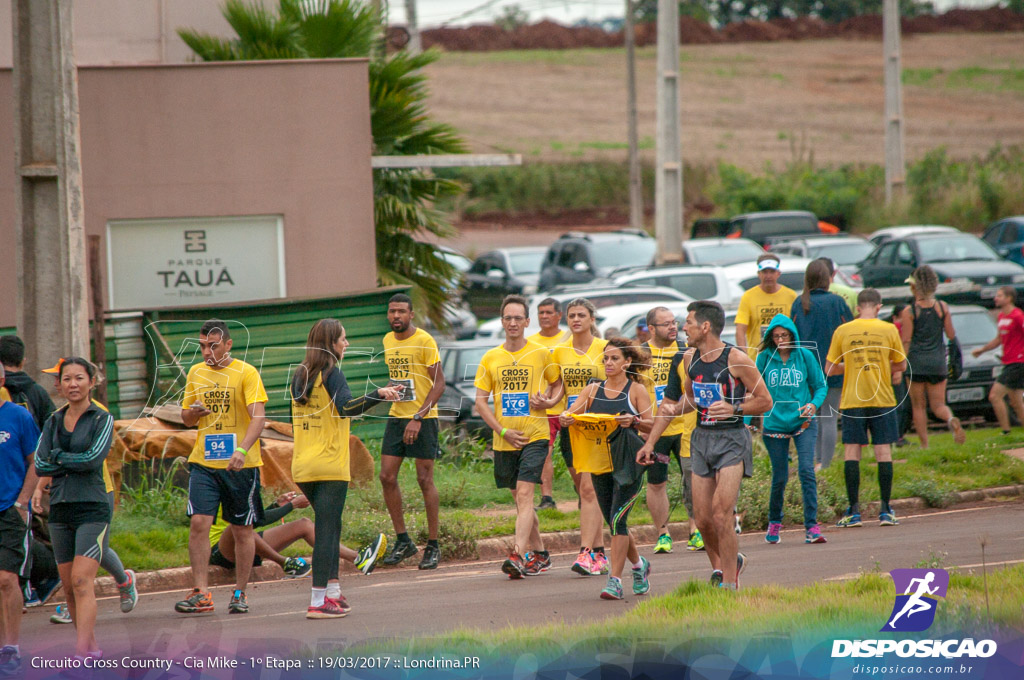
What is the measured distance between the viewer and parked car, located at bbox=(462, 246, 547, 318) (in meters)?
29.3

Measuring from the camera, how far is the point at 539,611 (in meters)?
8.33

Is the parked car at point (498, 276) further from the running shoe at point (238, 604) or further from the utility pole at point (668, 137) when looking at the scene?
the running shoe at point (238, 604)

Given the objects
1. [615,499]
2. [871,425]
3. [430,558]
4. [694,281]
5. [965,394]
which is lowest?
[430,558]

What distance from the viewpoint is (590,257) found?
28000mm

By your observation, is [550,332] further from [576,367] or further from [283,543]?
[283,543]

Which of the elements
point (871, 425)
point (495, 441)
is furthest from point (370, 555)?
point (871, 425)

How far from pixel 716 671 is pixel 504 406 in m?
4.11

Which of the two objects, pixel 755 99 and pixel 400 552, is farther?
pixel 755 99

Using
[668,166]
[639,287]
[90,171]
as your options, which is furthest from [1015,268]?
[90,171]

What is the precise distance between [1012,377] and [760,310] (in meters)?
4.60

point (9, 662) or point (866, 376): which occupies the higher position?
point (866, 376)

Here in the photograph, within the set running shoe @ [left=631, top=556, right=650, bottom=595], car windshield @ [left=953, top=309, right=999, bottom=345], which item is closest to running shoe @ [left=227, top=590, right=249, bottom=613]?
running shoe @ [left=631, top=556, right=650, bottom=595]

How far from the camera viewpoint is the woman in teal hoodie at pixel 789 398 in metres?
10.5

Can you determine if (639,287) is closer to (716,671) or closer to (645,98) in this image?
(716,671)
